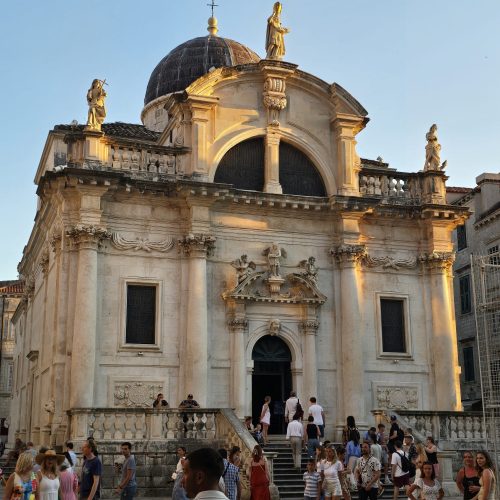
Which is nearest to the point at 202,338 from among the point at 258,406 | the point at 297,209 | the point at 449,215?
the point at 258,406

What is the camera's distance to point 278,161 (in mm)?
27766

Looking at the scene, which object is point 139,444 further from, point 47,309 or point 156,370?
point 47,309

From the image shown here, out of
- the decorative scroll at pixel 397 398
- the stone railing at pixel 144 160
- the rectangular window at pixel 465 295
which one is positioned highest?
the stone railing at pixel 144 160

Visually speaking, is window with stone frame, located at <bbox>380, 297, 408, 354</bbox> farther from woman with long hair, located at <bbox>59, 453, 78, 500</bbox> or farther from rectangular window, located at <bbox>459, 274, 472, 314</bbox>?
woman with long hair, located at <bbox>59, 453, 78, 500</bbox>

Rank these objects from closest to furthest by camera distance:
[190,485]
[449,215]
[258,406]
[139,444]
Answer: [190,485], [139,444], [258,406], [449,215]

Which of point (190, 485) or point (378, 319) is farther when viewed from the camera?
point (378, 319)

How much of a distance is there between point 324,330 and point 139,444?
817 centimetres

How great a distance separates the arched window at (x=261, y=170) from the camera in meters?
27.4

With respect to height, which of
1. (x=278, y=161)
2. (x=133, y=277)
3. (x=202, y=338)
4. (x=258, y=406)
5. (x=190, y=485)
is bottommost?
(x=190, y=485)

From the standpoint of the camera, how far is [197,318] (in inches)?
984

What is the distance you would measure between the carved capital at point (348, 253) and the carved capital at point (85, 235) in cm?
794

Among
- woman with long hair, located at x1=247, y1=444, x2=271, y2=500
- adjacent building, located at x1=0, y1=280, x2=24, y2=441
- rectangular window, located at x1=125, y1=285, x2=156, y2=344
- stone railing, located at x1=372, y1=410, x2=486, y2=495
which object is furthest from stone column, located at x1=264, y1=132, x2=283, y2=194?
adjacent building, located at x1=0, y1=280, x2=24, y2=441

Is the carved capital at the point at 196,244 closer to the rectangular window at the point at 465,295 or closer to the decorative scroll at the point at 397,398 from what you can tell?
the decorative scroll at the point at 397,398

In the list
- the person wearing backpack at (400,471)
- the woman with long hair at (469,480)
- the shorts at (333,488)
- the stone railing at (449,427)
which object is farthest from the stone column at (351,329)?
the woman with long hair at (469,480)
